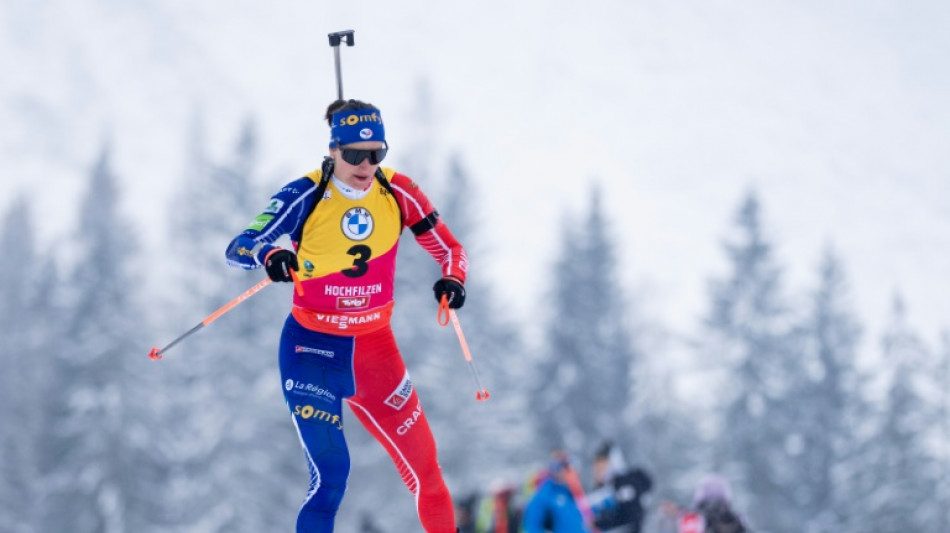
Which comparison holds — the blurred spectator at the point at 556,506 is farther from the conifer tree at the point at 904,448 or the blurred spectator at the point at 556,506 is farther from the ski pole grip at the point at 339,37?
the conifer tree at the point at 904,448

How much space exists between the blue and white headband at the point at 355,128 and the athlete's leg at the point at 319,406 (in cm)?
119

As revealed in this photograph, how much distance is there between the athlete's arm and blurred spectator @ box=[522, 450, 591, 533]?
192 inches

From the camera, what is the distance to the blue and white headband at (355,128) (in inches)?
265

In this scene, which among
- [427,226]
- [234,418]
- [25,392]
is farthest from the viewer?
[25,392]

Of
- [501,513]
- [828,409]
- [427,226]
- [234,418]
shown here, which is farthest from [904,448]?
[427,226]

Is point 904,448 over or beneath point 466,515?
beneath

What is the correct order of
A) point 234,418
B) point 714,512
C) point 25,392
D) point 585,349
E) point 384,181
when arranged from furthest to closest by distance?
point 25,392, point 585,349, point 234,418, point 714,512, point 384,181

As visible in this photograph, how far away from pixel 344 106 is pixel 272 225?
0.88m

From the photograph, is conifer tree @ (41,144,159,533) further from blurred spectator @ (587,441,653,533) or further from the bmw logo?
the bmw logo

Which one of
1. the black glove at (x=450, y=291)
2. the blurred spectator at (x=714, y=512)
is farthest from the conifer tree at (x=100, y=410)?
the black glove at (x=450, y=291)

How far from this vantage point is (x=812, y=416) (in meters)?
39.6

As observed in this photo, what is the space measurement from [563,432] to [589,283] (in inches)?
216

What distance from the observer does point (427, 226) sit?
7285 mm

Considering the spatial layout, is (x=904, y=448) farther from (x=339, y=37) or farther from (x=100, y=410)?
(x=339, y=37)
